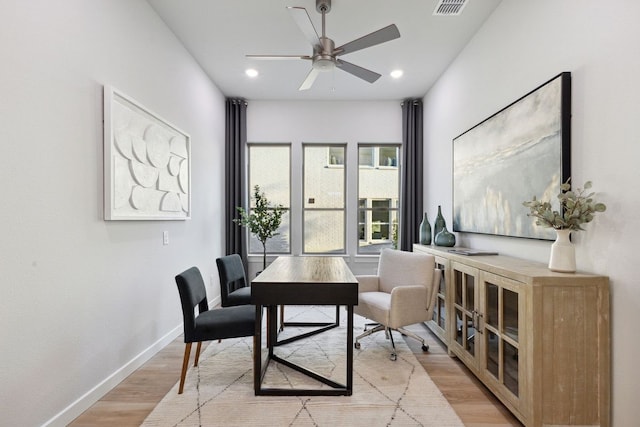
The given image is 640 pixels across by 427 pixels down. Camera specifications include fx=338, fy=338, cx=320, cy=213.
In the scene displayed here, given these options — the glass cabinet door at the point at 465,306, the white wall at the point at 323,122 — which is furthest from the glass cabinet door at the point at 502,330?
the white wall at the point at 323,122

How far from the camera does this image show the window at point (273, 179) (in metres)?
5.43

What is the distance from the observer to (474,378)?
2594 millimetres

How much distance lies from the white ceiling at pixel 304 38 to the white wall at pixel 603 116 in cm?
73

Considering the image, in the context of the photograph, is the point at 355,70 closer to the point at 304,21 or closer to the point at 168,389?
the point at 304,21

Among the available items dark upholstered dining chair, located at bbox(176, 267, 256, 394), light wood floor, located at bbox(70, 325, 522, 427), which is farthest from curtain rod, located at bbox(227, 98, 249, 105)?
light wood floor, located at bbox(70, 325, 522, 427)

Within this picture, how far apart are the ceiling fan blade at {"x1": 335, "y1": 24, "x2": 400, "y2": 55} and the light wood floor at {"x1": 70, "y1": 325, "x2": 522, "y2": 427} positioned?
8.50 feet

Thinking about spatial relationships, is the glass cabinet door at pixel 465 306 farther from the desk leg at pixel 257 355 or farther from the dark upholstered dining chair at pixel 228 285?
the dark upholstered dining chair at pixel 228 285

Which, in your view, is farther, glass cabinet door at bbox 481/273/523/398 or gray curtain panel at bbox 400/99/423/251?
gray curtain panel at bbox 400/99/423/251

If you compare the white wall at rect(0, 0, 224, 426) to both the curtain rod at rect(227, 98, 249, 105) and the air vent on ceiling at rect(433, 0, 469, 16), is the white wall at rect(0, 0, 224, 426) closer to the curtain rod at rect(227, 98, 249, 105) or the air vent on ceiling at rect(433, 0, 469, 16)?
the curtain rod at rect(227, 98, 249, 105)

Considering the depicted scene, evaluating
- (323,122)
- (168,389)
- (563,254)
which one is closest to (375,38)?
(563,254)

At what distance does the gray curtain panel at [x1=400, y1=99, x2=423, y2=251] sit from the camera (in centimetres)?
514

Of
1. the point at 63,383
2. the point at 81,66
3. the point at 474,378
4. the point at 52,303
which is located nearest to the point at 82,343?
the point at 63,383

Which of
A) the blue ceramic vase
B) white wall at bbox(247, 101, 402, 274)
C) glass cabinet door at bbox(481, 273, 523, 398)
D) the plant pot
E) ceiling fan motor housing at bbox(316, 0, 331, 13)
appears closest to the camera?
the plant pot

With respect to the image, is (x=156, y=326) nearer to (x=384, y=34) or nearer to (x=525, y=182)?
(x=384, y=34)
